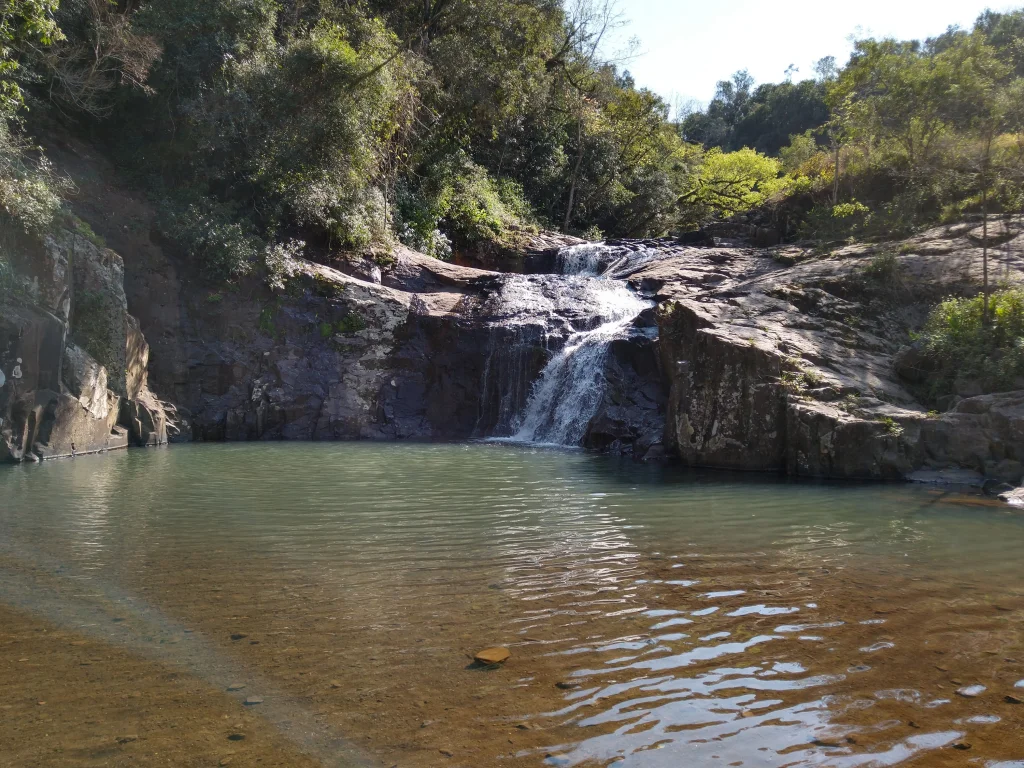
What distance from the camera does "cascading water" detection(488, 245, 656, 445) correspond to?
55.9ft

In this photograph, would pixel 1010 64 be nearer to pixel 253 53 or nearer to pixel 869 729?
pixel 869 729

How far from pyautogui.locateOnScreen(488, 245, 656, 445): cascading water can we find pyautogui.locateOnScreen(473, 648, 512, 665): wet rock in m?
12.0

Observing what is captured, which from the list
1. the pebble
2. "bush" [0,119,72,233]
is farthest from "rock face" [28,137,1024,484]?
the pebble

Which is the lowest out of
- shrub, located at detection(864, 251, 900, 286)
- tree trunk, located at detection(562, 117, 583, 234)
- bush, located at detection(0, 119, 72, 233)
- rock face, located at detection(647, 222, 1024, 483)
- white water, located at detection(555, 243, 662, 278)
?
rock face, located at detection(647, 222, 1024, 483)

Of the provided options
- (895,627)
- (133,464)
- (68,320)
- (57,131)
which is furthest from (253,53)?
(895,627)

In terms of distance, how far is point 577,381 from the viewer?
57.1ft

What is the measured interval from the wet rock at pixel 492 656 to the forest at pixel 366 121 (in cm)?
993

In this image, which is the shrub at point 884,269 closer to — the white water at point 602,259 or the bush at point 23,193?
the white water at point 602,259

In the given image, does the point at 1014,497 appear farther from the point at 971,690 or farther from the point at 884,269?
the point at 884,269

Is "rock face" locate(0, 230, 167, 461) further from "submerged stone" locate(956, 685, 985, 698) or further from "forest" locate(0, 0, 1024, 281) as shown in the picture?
"submerged stone" locate(956, 685, 985, 698)

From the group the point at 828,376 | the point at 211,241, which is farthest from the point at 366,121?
the point at 828,376

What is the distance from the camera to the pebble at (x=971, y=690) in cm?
364

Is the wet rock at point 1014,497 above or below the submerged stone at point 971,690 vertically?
above

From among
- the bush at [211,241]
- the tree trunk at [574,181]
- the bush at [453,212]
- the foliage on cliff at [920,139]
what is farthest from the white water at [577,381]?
the tree trunk at [574,181]
